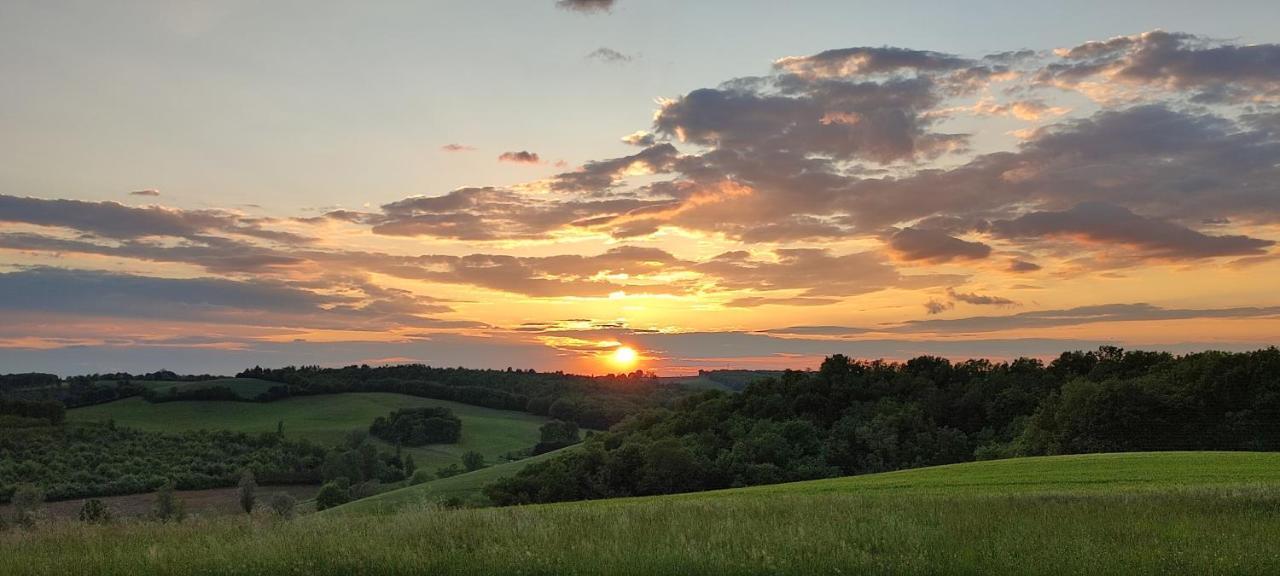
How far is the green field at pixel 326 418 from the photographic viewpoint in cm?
13900

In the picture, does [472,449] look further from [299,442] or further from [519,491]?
[519,491]

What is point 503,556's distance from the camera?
1261cm

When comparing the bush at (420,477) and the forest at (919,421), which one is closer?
the forest at (919,421)

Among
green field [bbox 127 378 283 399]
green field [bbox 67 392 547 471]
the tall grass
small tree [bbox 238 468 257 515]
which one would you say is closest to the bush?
green field [bbox 67 392 547 471]

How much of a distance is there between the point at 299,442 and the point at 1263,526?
450 ft

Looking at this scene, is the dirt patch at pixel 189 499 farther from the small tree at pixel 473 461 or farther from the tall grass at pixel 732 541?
the tall grass at pixel 732 541

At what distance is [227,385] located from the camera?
16338cm

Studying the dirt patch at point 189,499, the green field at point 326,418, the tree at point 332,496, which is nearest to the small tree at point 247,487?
the dirt patch at point 189,499

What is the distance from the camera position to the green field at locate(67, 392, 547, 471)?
139 meters

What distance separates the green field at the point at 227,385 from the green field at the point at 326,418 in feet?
17.6

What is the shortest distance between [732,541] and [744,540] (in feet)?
0.65

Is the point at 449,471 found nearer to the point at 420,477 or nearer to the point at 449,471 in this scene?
the point at 449,471

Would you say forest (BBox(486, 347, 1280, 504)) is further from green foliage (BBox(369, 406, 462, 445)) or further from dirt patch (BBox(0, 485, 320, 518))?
green foliage (BBox(369, 406, 462, 445))

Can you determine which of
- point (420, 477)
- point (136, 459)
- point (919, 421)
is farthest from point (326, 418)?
point (919, 421)
